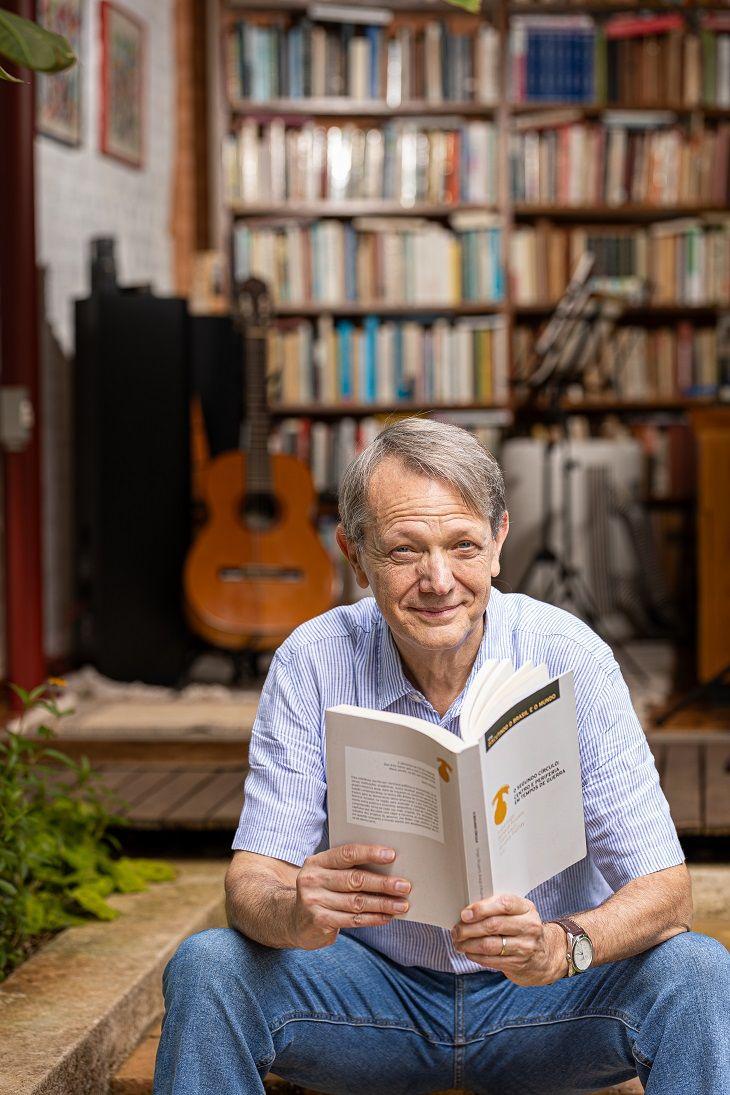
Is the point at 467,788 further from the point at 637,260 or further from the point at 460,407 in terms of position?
the point at 637,260

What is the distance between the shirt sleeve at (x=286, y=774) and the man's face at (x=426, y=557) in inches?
5.7

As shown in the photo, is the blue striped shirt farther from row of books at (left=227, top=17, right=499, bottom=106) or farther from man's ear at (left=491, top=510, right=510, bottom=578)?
row of books at (left=227, top=17, right=499, bottom=106)

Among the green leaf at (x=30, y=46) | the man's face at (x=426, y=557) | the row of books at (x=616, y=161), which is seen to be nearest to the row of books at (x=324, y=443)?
the row of books at (x=616, y=161)

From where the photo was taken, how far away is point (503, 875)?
1205 mm

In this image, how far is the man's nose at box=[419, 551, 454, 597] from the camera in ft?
4.54

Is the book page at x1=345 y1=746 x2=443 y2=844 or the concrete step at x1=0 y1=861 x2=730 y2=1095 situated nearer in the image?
the book page at x1=345 y1=746 x2=443 y2=844

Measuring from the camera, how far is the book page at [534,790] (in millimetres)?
1176

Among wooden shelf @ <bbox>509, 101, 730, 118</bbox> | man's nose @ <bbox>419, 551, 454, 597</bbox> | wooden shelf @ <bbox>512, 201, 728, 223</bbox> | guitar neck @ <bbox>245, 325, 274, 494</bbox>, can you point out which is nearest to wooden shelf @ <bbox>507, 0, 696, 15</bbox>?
wooden shelf @ <bbox>509, 101, 730, 118</bbox>

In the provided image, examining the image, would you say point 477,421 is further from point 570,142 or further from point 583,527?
point 570,142

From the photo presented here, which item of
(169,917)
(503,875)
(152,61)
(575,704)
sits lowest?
(169,917)

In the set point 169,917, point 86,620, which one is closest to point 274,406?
point 86,620

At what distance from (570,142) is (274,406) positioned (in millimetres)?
1373

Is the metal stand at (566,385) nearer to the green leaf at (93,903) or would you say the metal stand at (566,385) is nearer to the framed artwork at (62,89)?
the framed artwork at (62,89)

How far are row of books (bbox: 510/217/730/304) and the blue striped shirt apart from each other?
11.0 ft
